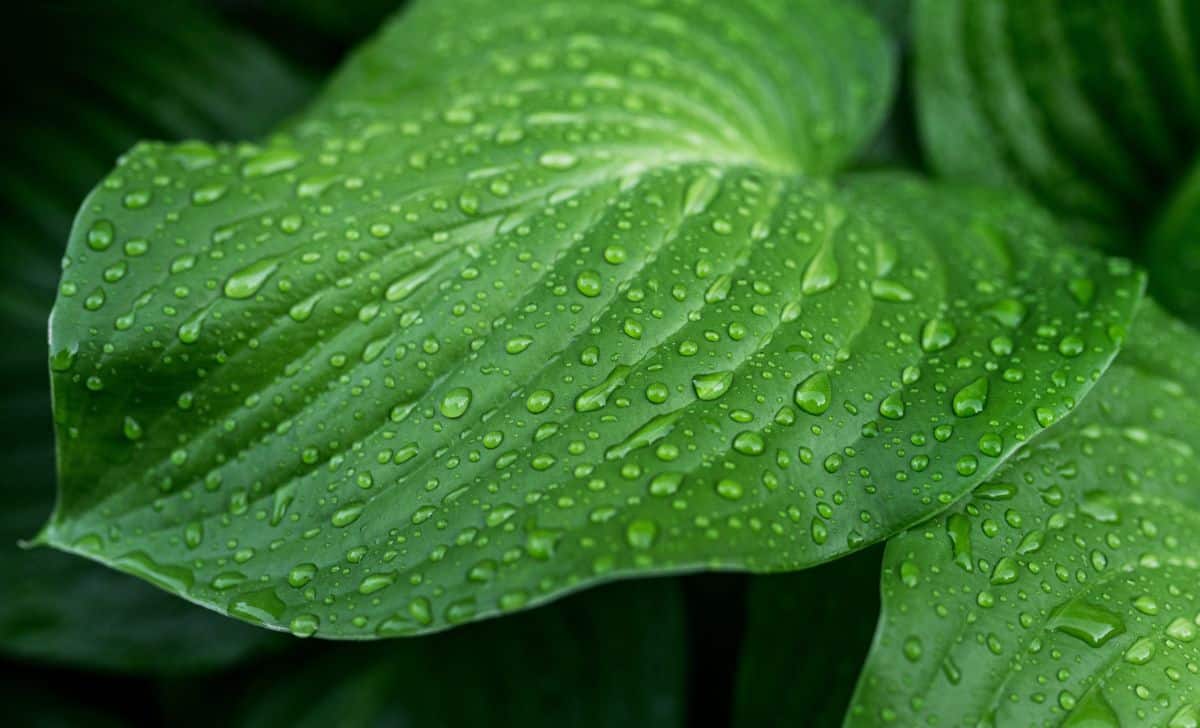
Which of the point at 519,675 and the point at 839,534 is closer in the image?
the point at 839,534

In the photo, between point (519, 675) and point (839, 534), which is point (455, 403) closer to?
point (839, 534)

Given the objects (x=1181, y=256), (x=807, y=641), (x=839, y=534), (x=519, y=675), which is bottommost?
(x=519, y=675)

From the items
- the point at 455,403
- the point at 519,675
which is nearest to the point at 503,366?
the point at 455,403

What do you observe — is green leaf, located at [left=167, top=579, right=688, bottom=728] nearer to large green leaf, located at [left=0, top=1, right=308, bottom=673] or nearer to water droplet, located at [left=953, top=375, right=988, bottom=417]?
large green leaf, located at [left=0, top=1, right=308, bottom=673]

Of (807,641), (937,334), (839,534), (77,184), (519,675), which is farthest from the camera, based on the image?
(77,184)

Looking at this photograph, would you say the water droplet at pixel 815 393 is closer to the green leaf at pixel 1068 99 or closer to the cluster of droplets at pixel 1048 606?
the cluster of droplets at pixel 1048 606

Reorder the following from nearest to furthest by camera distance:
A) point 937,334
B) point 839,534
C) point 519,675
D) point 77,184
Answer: point 839,534 → point 937,334 → point 519,675 → point 77,184

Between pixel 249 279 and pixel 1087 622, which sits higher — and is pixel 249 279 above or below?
above
